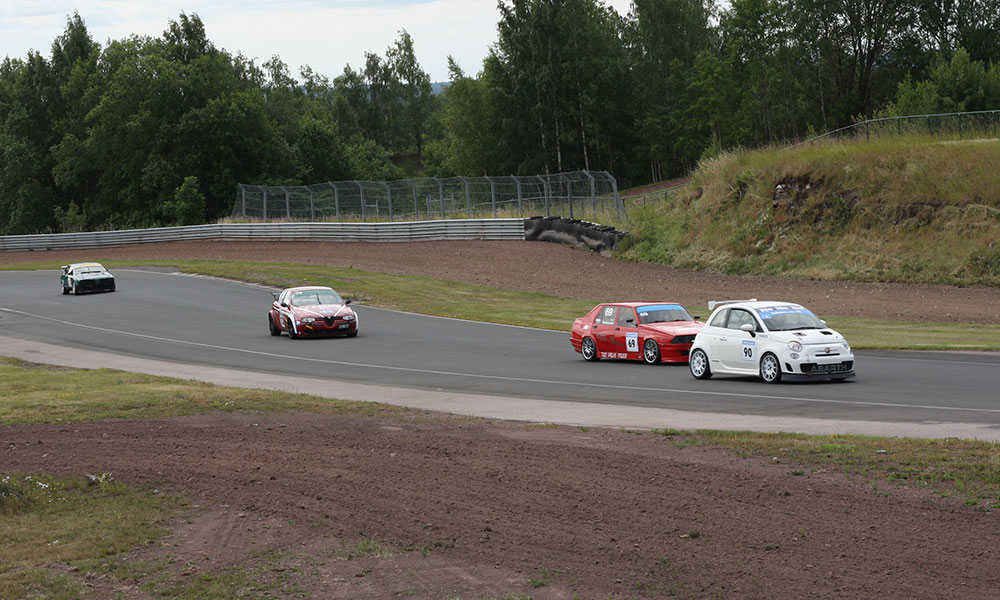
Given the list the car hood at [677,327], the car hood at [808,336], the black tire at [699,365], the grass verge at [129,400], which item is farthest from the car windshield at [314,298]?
the car hood at [808,336]

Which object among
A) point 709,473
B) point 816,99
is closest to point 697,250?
point 709,473

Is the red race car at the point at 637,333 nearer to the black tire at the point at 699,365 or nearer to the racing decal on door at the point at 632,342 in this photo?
the racing decal on door at the point at 632,342

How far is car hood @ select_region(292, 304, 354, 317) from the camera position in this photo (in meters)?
28.9

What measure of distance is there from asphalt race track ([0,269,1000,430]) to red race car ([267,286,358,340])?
16.5 inches

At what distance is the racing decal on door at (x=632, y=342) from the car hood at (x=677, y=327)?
0.91 ft

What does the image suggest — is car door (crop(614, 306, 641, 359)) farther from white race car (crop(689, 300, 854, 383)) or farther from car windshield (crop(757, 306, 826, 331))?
car windshield (crop(757, 306, 826, 331))

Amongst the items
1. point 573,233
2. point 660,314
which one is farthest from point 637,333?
point 573,233

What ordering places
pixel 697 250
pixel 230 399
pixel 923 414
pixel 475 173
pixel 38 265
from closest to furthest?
pixel 923 414
pixel 230 399
pixel 697 250
pixel 38 265
pixel 475 173

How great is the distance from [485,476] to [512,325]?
20.2m

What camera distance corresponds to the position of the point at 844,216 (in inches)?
1577

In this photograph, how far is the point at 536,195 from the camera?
175 feet

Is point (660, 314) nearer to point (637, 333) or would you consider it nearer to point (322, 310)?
point (637, 333)

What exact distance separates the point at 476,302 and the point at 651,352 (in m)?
15.1

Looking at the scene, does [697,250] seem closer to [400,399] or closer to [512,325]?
[512,325]
